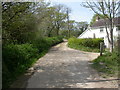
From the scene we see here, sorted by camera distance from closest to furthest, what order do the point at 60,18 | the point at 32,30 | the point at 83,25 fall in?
the point at 32,30, the point at 60,18, the point at 83,25

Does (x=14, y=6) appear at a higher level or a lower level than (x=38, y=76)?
higher

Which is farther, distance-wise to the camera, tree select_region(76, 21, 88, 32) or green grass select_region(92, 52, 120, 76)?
tree select_region(76, 21, 88, 32)

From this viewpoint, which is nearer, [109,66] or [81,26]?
[109,66]

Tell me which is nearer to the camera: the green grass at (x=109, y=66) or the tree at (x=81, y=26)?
the green grass at (x=109, y=66)

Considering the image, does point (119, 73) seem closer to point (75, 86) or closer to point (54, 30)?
point (75, 86)

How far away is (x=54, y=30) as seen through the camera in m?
36.2

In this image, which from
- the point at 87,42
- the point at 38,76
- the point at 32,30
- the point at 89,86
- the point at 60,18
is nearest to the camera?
the point at 89,86

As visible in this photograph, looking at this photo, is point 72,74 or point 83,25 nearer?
point 72,74

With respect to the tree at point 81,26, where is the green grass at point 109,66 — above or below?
below

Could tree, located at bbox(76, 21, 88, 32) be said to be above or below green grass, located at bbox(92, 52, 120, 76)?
above

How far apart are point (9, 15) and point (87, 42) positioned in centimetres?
1429

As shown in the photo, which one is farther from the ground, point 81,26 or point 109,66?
point 81,26

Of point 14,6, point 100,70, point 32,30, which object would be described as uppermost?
point 14,6

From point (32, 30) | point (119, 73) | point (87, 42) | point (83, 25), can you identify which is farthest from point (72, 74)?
point (83, 25)
